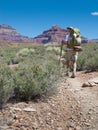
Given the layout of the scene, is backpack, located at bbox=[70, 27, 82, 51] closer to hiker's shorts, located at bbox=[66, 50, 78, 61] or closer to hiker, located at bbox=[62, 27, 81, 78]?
hiker, located at bbox=[62, 27, 81, 78]

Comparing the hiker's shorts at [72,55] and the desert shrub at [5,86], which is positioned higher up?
the hiker's shorts at [72,55]

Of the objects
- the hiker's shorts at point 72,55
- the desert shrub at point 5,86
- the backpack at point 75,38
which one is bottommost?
the desert shrub at point 5,86

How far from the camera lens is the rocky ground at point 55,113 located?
21.2 ft

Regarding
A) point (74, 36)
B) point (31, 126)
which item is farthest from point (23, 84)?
point (74, 36)

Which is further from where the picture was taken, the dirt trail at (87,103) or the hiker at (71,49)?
the hiker at (71,49)

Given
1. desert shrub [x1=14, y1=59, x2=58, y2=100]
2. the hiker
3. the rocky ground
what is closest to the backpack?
the hiker

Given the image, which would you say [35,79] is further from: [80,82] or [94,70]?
[94,70]

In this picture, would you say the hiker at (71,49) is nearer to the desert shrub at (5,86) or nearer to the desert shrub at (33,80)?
the desert shrub at (33,80)

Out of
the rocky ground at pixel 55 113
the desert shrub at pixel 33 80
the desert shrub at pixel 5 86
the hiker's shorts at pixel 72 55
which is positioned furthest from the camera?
the hiker's shorts at pixel 72 55

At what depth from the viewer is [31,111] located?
6.94 metres

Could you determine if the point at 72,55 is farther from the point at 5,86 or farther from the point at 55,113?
the point at 5,86

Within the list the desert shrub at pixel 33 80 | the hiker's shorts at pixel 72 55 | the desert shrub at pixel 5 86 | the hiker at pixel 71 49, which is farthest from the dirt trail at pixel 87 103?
the desert shrub at pixel 5 86

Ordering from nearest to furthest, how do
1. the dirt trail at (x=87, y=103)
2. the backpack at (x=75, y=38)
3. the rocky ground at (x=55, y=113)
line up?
the rocky ground at (x=55, y=113)
the dirt trail at (x=87, y=103)
the backpack at (x=75, y=38)

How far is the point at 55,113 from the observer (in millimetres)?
7023
